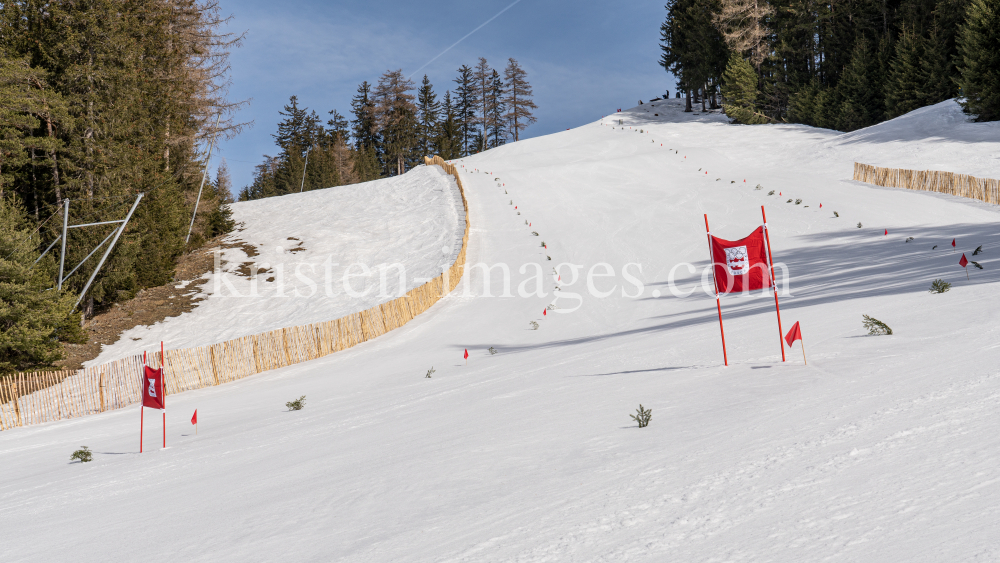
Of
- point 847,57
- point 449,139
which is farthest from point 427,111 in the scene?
point 847,57

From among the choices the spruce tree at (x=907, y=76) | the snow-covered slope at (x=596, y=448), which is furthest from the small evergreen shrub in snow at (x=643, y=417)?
the spruce tree at (x=907, y=76)

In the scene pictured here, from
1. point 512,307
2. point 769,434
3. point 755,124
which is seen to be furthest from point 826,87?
point 769,434

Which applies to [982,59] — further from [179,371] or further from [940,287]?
[179,371]

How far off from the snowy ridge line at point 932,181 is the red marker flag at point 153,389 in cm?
3002

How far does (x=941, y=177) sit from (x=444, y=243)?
23.9m

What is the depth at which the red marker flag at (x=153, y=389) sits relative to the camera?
371 inches

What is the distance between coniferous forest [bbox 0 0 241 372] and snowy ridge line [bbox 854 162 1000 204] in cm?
3530

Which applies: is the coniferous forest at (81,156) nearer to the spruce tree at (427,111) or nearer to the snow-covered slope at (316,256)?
the snow-covered slope at (316,256)

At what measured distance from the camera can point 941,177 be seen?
26125 mm

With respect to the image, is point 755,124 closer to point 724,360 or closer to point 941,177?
point 941,177

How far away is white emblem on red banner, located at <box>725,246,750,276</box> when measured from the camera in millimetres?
7488

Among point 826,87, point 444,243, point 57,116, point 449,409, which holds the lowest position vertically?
point 449,409

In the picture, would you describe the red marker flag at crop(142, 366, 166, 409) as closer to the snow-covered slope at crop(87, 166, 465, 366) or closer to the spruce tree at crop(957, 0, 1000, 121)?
the snow-covered slope at crop(87, 166, 465, 366)

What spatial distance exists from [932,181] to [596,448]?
29496mm
